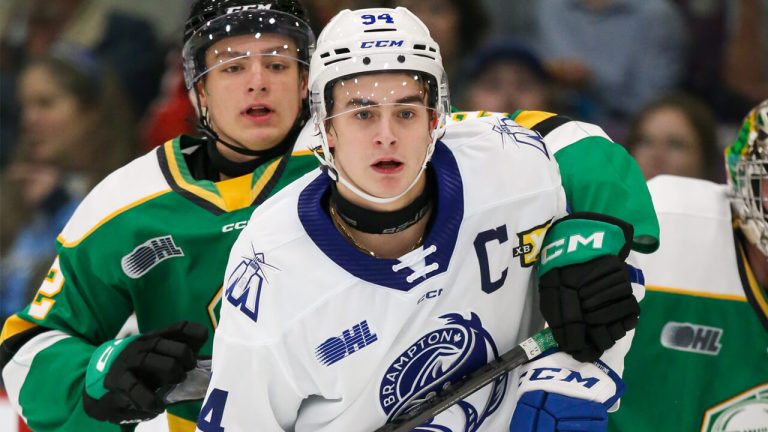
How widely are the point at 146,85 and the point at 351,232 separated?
133 inches

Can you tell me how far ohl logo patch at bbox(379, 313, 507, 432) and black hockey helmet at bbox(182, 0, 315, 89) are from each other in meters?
0.81

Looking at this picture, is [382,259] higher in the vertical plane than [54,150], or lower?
higher

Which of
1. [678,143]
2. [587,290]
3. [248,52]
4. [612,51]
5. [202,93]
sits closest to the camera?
[587,290]

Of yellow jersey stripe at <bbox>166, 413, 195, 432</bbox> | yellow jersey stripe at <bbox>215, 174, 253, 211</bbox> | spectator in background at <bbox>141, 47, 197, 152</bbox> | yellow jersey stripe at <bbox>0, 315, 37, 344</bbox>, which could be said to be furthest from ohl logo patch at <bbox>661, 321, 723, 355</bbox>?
spectator in background at <bbox>141, 47, 197, 152</bbox>

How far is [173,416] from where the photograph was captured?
121 inches

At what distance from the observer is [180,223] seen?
2.91 meters

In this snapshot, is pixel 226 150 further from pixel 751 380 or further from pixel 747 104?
pixel 747 104

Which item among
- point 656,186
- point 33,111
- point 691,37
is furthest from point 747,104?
point 33,111

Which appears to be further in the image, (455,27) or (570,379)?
(455,27)

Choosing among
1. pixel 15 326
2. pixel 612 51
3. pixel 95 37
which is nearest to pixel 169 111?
pixel 95 37

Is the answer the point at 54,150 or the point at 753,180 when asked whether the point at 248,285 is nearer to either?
the point at 753,180

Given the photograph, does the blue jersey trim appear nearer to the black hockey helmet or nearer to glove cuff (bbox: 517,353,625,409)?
glove cuff (bbox: 517,353,625,409)

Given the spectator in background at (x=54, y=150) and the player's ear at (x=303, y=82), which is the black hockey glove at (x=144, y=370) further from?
the spectator in background at (x=54, y=150)

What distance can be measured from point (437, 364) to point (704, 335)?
34.4 inches
